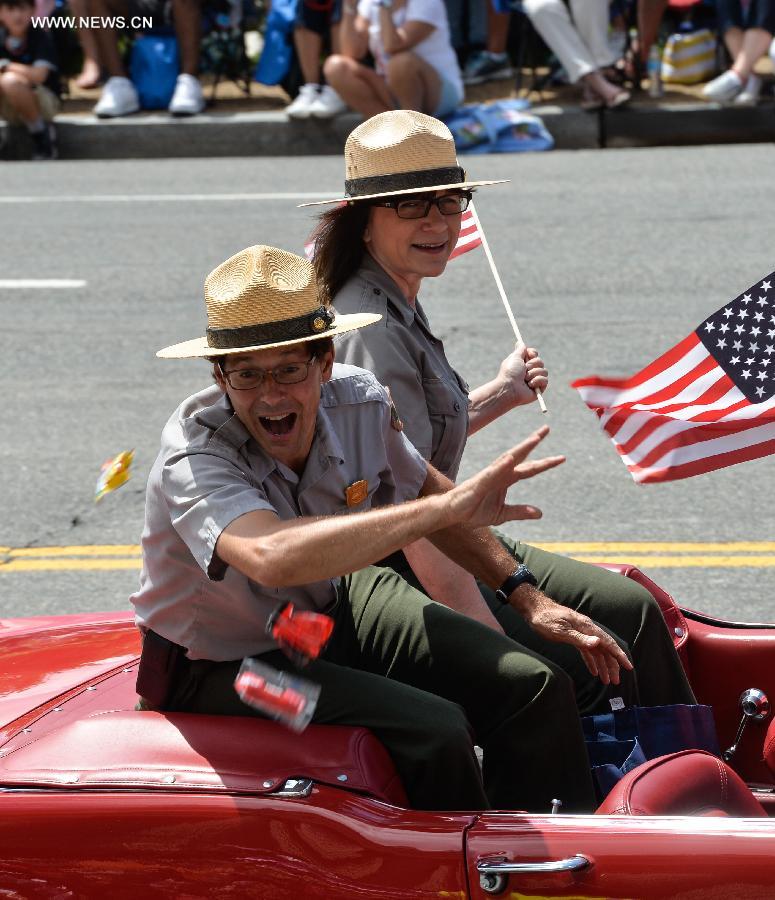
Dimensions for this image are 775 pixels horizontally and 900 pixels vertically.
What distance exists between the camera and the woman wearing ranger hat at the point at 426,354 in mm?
3586

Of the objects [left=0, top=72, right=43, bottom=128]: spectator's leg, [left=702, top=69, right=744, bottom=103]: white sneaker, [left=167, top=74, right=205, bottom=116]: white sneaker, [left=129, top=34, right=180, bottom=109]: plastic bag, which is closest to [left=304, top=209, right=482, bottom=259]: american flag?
[left=702, top=69, right=744, bottom=103]: white sneaker

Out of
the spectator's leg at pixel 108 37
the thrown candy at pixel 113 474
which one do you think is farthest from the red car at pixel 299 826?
the spectator's leg at pixel 108 37

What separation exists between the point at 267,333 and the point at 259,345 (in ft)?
0.11

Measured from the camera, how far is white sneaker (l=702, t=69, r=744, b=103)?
1241 centimetres

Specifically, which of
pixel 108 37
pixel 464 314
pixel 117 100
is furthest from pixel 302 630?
pixel 108 37

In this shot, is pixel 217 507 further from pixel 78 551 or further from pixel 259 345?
pixel 78 551

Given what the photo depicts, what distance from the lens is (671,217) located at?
10.0 metres

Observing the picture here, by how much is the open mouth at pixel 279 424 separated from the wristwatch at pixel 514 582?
2.18 feet

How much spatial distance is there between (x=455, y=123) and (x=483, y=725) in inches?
371

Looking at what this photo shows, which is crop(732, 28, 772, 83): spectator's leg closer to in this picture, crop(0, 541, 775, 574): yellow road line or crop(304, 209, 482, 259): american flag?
crop(0, 541, 775, 574): yellow road line

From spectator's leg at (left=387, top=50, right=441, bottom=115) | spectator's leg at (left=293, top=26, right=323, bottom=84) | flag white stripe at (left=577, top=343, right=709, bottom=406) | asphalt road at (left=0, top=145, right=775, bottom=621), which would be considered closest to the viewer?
flag white stripe at (left=577, top=343, right=709, bottom=406)

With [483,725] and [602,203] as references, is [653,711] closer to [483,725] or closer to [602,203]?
[483,725]

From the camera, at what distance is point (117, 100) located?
13719 millimetres

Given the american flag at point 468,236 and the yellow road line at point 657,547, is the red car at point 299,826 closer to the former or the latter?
the american flag at point 468,236
